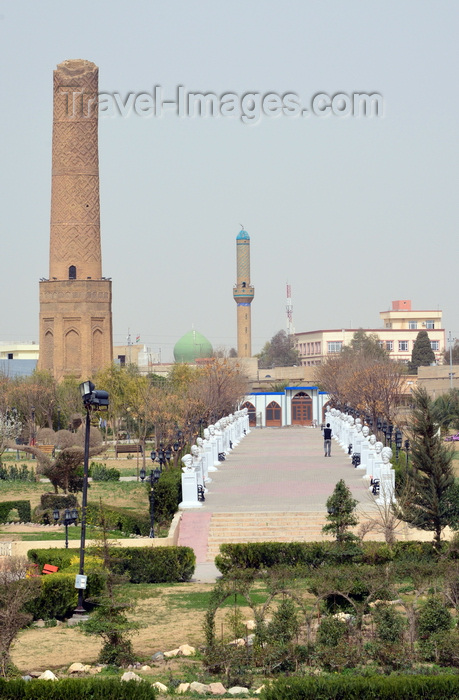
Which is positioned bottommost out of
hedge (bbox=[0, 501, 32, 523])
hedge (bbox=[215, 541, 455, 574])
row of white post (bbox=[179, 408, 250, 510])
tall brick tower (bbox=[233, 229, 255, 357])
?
hedge (bbox=[215, 541, 455, 574])

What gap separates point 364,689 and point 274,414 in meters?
66.1

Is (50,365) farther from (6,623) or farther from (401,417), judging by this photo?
(6,623)

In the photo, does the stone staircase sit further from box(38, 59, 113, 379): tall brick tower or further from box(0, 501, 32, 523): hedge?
box(38, 59, 113, 379): tall brick tower

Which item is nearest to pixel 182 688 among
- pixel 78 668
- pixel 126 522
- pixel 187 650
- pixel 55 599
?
pixel 78 668

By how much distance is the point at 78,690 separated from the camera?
10.9 metres

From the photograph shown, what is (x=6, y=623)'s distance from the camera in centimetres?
1313

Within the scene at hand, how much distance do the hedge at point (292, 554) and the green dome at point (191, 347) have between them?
8626 centimetres

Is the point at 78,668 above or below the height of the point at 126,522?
below

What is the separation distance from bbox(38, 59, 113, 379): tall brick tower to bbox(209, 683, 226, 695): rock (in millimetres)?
57420

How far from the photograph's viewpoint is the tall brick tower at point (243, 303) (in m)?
109

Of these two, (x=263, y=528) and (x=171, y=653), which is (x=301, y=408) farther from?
(x=171, y=653)

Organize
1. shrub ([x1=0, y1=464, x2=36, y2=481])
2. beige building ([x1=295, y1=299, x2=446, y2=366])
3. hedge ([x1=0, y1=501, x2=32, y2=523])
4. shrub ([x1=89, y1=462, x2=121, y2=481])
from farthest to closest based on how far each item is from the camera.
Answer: beige building ([x1=295, y1=299, x2=446, y2=366]) → shrub ([x1=0, y1=464, x2=36, y2=481]) → shrub ([x1=89, y1=462, x2=121, y2=481]) → hedge ([x1=0, y1=501, x2=32, y2=523])

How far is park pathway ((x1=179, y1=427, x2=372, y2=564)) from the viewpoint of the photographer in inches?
930

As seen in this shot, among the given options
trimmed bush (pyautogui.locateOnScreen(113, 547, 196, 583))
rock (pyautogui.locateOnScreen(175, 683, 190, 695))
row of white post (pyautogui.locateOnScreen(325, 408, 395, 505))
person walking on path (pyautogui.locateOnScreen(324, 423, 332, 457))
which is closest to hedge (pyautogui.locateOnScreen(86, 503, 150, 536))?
trimmed bush (pyautogui.locateOnScreen(113, 547, 196, 583))
